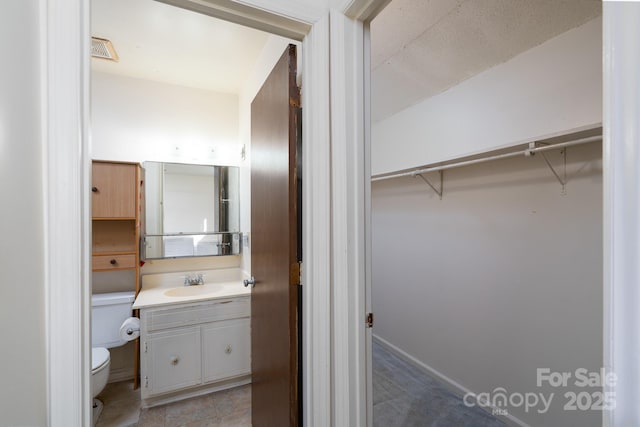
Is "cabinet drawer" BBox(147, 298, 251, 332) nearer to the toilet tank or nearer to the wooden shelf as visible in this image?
the toilet tank

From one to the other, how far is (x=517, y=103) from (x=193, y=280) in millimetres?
2908

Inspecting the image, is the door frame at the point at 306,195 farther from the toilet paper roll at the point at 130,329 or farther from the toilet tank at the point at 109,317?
the toilet tank at the point at 109,317

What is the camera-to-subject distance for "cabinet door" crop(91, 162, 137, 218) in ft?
7.27

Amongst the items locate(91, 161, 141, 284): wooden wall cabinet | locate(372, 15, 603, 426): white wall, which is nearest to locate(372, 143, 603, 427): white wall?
locate(372, 15, 603, 426): white wall

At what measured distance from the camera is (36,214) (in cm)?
67

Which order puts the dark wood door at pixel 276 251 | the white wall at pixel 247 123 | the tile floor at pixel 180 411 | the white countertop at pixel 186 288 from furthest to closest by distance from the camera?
1. the white countertop at pixel 186 288
2. the white wall at pixel 247 123
3. the tile floor at pixel 180 411
4. the dark wood door at pixel 276 251

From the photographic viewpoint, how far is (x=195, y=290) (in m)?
2.55

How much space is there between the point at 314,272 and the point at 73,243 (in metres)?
0.73

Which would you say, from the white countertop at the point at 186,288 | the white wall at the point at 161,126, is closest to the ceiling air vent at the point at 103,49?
the white wall at the point at 161,126

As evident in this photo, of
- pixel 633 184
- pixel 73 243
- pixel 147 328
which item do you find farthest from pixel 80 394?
pixel 147 328

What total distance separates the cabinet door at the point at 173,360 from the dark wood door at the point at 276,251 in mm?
723

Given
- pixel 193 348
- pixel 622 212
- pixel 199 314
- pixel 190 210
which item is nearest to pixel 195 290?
pixel 199 314

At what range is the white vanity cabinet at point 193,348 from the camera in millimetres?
2062

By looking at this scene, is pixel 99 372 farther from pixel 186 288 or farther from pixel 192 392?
pixel 186 288
